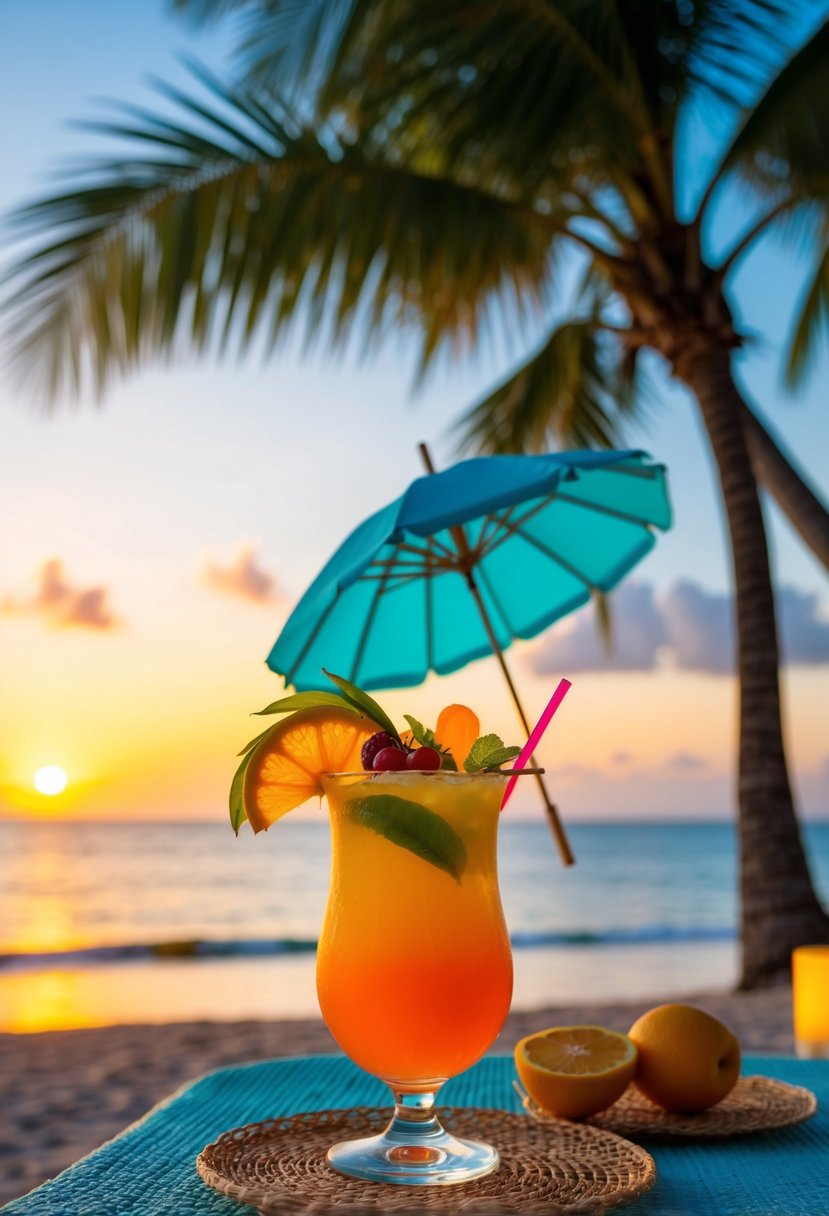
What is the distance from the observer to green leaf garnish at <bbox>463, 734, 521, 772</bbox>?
106 cm

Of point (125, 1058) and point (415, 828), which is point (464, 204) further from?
point (415, 828)

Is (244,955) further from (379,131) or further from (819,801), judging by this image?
(819,801)

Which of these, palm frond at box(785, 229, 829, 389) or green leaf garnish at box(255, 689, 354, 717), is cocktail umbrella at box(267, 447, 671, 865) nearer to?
green leaf garnish at box(255, 689, 354, 717)

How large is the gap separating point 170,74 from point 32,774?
1570 cm

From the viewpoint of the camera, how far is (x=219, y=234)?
4.57 m

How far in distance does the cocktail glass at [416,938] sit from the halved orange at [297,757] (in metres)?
0.03

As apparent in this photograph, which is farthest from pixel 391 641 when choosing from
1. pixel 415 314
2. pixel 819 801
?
pixel 819 801

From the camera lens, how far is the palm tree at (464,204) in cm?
451

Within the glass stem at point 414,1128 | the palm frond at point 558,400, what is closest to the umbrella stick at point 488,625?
the glass stem at point 414,1128

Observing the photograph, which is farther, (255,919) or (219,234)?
(255,919)

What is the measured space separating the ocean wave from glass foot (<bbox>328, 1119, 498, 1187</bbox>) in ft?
32.5

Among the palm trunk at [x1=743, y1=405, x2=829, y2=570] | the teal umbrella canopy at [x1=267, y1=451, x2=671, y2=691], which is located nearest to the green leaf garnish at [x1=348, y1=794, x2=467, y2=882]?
the teal umbrella canopy at [x1=267, y1=451, x2=671, y2=691]

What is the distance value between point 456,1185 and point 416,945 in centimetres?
24

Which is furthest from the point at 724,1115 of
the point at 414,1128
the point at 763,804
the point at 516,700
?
the point at 763,804
